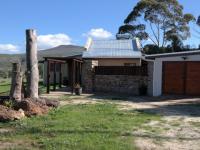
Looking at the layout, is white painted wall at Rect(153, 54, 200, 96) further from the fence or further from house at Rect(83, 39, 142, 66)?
house at Rect(83, 39, 142, 66)

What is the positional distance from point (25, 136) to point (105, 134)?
1.92m

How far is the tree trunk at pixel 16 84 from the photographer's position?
46.7 feet

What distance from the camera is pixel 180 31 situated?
157 feet

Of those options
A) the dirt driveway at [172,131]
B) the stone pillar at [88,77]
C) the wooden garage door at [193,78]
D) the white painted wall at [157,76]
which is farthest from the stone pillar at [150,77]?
the dirt driveway at [172,131]

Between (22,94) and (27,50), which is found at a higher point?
(27,50)

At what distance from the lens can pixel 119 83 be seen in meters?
26.9

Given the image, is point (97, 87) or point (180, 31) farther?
point (180, 31)

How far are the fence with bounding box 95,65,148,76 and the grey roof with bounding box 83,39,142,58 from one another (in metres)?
3.91

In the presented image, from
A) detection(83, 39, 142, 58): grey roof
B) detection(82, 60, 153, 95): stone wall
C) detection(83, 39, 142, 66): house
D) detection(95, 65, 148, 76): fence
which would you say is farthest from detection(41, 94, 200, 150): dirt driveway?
detection(83, 39, 142, 58): grey roof

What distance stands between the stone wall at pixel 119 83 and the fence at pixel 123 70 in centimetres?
20

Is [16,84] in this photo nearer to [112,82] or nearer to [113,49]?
[112,82]

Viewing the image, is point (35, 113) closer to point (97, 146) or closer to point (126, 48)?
point (97, 146)

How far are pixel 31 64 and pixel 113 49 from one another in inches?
762

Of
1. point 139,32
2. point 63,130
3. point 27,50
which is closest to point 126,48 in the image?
point 139,32
